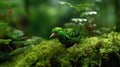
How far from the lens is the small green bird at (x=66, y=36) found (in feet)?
5.41

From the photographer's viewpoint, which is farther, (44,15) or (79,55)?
(44,15)

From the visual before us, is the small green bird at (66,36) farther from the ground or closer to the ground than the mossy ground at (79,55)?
farther from the ground

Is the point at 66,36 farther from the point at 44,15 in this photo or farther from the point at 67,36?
the point at 44,15

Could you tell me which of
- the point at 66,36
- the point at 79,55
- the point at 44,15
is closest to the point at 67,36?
the point at 66,36

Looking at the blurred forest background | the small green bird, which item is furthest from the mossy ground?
the blurred forest background

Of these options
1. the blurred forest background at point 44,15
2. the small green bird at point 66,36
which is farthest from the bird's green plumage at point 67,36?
the blurred forest background at point 44,15

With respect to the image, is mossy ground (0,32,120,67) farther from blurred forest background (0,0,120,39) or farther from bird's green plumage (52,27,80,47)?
blurred forest background (0,0,120,39)

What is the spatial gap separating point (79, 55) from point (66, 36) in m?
0.16

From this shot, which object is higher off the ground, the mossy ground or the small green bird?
the small green bird

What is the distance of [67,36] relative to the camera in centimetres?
167

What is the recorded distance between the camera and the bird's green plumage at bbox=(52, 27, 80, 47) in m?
1.65

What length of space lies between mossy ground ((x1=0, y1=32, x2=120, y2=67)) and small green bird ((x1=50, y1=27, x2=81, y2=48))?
0.12 ft

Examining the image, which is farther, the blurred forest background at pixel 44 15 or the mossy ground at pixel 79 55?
the blurred forest background at pixel 44 15

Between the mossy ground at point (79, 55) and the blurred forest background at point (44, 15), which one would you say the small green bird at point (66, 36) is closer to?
the mossy ground at point (79, 55)
